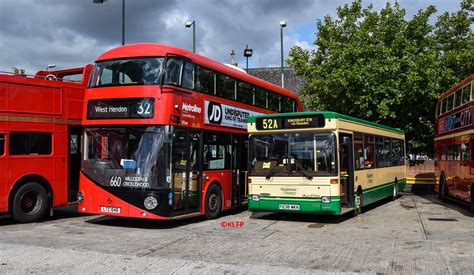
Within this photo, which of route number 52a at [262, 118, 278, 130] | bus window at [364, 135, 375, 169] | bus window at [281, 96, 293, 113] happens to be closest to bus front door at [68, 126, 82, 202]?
route number 52a at [262, 118, 278, 130]

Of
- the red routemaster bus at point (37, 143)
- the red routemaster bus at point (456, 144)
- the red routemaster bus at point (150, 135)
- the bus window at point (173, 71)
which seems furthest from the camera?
the red routemaster bus at point (456, 144)

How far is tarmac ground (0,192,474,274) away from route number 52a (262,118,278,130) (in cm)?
245

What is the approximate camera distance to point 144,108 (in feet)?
36.8

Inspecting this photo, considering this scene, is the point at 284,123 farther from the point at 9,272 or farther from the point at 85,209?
the point at 9,272

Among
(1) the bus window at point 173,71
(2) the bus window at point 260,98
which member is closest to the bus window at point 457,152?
(2) the bus window at point 260,98

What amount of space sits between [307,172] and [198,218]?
10.8ft

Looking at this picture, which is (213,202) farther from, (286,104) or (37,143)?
(286,104)

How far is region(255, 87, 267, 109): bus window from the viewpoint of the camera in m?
16.2

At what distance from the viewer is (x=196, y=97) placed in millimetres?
12461

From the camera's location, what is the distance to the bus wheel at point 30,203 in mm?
12086

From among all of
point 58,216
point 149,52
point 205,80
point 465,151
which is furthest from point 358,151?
point 58,216

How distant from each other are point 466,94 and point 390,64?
6.71 m

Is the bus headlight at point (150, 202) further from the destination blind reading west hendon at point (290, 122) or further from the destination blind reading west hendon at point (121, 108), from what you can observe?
the destination blind reading west hendon at point (290, 122)

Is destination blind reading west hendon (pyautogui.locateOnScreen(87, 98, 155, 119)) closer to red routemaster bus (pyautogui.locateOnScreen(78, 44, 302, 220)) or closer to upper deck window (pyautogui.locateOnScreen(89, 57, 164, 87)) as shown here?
red routemaster bus (pyautogui.locateOnScreen(78, 44, 302, 220))
